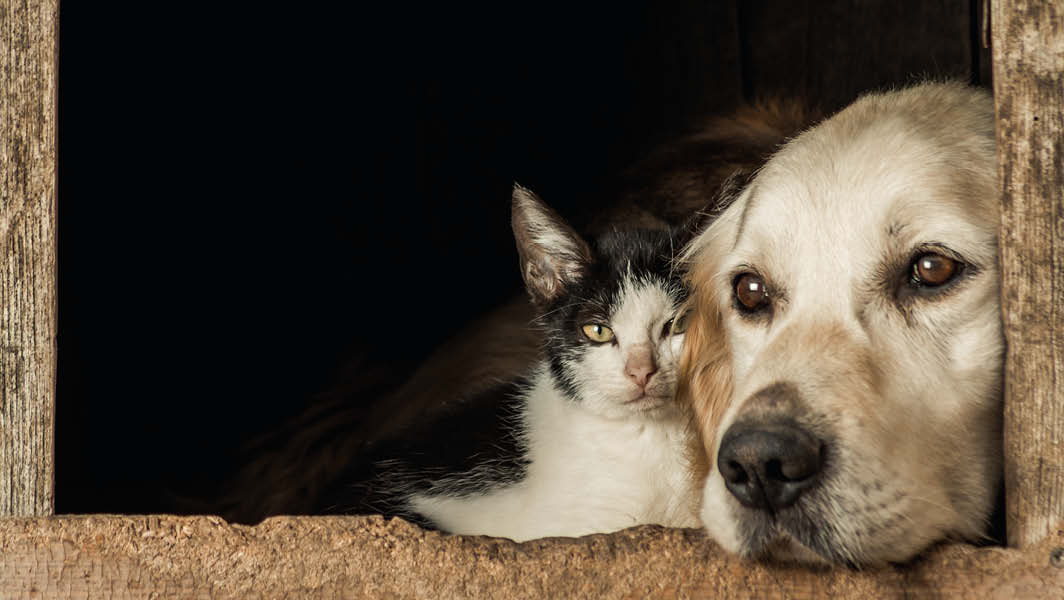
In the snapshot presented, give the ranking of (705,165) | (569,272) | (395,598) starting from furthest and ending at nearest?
(705,165), (569,272), (395,598)

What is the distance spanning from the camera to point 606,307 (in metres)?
2.90

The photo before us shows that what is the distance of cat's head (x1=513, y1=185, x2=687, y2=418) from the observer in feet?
9.16

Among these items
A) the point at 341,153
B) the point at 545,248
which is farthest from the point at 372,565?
the point at 341,153

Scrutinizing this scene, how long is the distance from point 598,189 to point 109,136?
195 cm

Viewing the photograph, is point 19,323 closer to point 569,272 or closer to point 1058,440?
point 569,272

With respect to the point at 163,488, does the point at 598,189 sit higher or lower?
higher

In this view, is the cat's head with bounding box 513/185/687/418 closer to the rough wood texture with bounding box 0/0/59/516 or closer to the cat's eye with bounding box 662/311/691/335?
the cat's eye with bounding box 662/311/691/335

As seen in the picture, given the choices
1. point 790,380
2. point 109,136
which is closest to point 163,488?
point 109,136

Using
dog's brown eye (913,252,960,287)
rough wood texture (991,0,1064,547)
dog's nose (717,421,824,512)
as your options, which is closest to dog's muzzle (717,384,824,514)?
dog's nose (717,421,824,512)

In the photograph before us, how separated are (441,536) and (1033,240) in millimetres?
1052

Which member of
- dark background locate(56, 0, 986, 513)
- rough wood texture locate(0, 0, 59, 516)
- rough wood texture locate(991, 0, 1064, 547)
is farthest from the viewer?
dark background locate(56, 0, 986, 513)

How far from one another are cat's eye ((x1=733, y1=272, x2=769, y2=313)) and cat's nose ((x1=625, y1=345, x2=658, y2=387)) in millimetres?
473

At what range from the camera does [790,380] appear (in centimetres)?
183

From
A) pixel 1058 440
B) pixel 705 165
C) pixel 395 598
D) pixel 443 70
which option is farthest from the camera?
pixel 443 70
